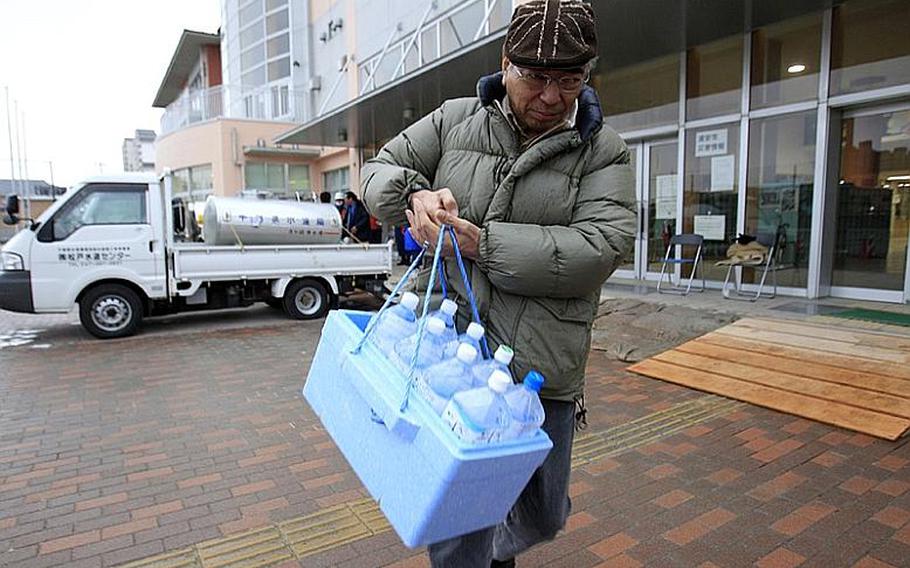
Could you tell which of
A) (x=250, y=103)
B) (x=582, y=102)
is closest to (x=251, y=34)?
(x=250, y=103)

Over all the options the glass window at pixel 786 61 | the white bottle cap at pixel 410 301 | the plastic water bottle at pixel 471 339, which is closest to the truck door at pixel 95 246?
the white bottle cap at pixel 410 301

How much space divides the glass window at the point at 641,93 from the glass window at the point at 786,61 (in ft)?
4.14

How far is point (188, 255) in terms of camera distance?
7.56 metres

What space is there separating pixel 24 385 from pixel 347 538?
4337mm

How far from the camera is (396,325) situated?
169 cm

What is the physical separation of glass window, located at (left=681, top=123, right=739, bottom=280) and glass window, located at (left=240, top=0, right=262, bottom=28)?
2243 cm

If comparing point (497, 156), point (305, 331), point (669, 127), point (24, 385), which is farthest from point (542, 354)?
point (669, 127)

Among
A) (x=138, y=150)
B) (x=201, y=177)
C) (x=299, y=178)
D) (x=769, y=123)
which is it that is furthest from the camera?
(x=138, y=150)

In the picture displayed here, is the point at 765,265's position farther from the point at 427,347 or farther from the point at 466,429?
the point at 466,429

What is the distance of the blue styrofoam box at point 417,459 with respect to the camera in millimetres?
1271

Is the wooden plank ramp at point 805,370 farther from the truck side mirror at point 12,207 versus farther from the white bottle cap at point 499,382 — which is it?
the truck side mirror at point 12,207

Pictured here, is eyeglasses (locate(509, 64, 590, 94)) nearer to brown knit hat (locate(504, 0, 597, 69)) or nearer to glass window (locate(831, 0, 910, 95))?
brown knit hat (locate(504, 0, 597, 69))

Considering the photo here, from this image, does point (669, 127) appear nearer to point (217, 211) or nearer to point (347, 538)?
point (217, 211)

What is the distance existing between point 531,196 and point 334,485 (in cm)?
227
